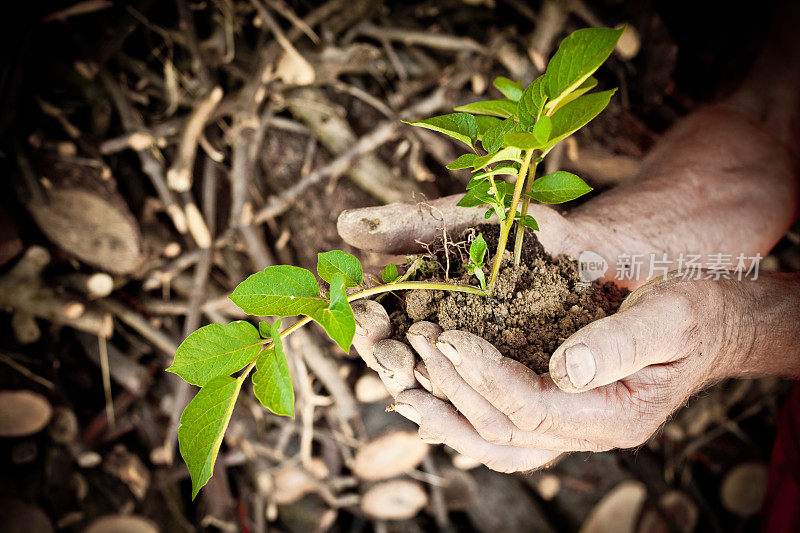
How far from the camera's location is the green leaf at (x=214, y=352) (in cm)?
76

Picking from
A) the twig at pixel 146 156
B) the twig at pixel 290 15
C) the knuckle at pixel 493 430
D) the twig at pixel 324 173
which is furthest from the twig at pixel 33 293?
the knuckle at pixel 493 430

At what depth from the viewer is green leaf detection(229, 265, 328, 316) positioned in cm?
77

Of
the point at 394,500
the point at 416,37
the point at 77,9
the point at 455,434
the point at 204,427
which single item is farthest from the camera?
the point at 394,500

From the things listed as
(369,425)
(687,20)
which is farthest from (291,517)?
(687,20)

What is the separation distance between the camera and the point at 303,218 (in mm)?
1914

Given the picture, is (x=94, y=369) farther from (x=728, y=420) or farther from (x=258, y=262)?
(x=728, y=420)

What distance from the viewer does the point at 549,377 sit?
910 millimetres

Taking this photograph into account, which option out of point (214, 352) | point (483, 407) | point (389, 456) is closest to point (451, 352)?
point (483, 407)

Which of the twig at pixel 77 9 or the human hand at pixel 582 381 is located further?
the twig at pixel 77 9

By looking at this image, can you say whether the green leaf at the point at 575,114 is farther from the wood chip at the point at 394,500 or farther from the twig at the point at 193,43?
the wood chip at the point at 394,500

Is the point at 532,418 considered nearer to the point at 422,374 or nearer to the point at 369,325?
the point at 422,374

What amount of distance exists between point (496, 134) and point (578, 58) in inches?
6.7

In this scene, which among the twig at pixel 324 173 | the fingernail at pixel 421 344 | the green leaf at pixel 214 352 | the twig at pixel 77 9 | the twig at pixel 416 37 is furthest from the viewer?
the twig at pixel 416 37

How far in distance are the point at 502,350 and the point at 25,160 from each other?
1.61m
